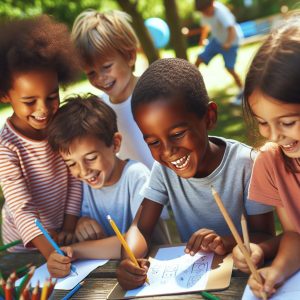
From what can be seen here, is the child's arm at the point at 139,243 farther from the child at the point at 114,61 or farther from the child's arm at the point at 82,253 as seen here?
the child at the point at 114,61

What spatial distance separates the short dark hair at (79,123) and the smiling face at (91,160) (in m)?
0.02

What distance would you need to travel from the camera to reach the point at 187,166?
54.7 inches

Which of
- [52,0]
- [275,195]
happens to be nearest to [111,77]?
[275,195]

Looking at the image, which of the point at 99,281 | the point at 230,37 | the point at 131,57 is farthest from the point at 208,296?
the point at 230,37

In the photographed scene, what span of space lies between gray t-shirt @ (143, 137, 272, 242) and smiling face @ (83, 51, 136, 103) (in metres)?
0.67

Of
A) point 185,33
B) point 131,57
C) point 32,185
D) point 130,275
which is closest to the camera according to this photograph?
point 130,275

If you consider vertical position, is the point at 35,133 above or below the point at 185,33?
above

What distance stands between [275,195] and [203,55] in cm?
482

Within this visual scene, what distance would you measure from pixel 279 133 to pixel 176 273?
1.48 feet

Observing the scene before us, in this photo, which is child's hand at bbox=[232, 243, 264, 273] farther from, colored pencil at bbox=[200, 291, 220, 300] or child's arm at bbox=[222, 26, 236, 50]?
child's arm at bbox=[222, 26, 236, 50]

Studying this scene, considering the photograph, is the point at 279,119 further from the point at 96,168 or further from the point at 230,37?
the point at 230,37

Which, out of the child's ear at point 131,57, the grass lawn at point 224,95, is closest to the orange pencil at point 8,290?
the grass lawn at point 224,95

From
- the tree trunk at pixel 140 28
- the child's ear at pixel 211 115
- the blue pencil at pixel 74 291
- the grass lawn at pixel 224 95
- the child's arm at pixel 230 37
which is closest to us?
the blue pencil at pixel 74 291

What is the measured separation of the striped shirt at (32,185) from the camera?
5.40ft
